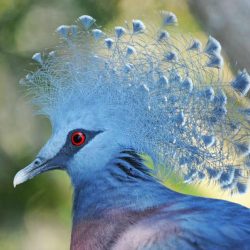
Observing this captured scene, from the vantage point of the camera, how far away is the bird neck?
96.7 inches

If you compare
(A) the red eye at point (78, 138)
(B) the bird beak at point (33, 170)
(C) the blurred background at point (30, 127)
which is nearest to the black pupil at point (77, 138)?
(A) the red eye at point (78, 138)

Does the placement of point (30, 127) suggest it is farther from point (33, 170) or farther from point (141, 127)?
point (141, 127)

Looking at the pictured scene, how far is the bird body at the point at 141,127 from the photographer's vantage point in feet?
8.17

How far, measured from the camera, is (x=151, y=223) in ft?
7.63

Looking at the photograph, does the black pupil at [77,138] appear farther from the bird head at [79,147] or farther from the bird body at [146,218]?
the bird body at [146,218]

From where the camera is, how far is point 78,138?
2.61 metres

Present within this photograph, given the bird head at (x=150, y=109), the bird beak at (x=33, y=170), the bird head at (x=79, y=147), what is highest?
the bird head at (x=150, y=109)

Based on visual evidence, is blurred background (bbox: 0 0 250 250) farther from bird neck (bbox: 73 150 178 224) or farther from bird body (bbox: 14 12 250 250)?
bird neck (bbox: 73 150 178 224)

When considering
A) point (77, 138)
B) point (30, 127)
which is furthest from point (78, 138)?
point (30, 127)

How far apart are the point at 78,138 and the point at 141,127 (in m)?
0.24

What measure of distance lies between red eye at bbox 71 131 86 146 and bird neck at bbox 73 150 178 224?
0.14 m

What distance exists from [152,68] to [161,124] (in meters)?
0.21

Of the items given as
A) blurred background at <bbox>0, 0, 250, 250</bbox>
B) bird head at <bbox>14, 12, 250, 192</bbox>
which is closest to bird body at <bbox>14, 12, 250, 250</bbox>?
bird head at <bbox>14, 12, 250, 192</bbox>

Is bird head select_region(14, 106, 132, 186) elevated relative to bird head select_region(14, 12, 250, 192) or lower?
lower
